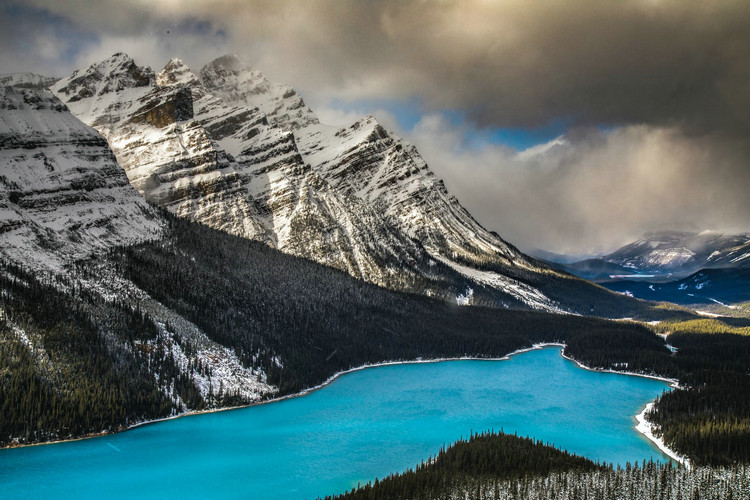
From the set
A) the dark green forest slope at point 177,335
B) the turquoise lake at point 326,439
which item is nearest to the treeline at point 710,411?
the turquoise lake at point 326,439

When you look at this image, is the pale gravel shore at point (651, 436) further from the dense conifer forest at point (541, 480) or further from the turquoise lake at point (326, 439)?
the dense conifer forest at point (541, 480)

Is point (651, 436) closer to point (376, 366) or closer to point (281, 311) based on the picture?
point (376, 366)

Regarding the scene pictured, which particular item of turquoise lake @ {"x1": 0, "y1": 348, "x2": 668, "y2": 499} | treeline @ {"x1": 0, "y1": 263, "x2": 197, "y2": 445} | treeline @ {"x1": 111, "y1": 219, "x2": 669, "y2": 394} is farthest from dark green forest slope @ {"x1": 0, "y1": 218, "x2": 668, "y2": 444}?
turquoise lake @ {"x1": 0, "y1": 348, "x2": 668, "y2": 499}

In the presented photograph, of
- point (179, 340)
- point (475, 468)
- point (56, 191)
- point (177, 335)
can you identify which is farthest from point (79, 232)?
point (475, 468)

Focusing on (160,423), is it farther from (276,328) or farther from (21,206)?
(21,206)

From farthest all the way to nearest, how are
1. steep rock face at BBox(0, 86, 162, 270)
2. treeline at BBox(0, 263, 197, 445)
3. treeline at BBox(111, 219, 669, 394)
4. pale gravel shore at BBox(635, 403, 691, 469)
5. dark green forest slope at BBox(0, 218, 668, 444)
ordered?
treeline at BBox(111, 219, 669, 394) → steep rock face at BBox(0, 86, 162, 270) → dark green forest slope at BBox(0, 218, 668, 444) → pale gravel shore at BBox(635, 403, 691, 469) → treeline at BBox(0, 263, 197, 445)

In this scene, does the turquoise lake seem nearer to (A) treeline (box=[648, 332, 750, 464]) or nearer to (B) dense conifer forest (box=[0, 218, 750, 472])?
(A) treeline (box=[648, 332, 750, 464])
